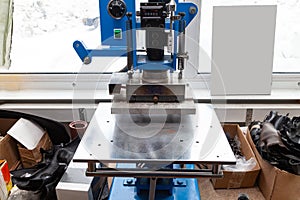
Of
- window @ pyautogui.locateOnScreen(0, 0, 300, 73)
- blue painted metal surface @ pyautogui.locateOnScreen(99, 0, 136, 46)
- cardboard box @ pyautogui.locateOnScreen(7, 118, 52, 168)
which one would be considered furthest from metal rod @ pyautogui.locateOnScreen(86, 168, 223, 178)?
window @ pyautogui.locateOnScreen(0, 0, 300, 73)

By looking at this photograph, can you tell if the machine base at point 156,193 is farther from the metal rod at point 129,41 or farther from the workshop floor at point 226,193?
the metal rod at point 129,41

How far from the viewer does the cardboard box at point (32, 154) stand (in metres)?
1.49

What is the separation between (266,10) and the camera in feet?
4.98

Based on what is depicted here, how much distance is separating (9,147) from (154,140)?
34.4 inches

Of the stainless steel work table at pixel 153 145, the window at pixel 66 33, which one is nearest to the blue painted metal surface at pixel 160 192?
the stainless steel work table at pixel 153 145

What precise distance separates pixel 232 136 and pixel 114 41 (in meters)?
0.90

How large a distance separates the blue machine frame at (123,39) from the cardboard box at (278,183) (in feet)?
2.06

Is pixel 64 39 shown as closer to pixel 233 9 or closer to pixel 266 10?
pixel 233 9

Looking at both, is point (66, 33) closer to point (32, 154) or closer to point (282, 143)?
point (32, 154)

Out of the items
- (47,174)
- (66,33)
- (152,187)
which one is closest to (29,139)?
(47,174)

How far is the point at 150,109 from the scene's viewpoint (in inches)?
39.4

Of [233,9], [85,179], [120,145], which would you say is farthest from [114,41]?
[233,9]

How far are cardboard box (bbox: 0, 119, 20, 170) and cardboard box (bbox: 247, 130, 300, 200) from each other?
1180mm

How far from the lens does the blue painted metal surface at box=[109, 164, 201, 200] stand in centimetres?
114
